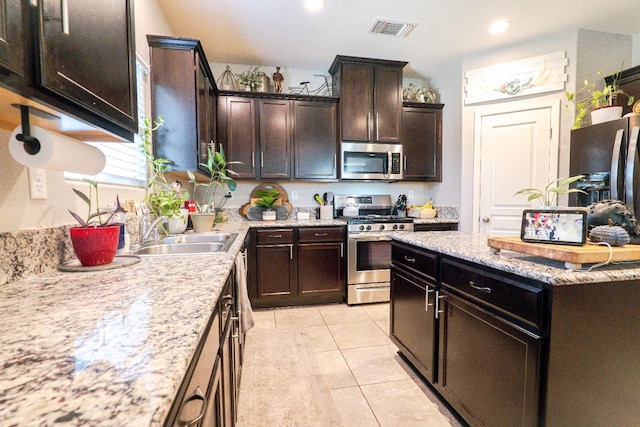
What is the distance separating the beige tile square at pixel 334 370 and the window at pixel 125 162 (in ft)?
5.66

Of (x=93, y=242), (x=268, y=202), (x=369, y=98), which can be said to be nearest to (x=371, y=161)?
(x=369, y=98)

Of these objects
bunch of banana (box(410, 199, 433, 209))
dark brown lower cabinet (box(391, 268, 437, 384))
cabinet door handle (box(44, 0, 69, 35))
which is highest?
cabinet door handle (box(44, 0, 69, 35))

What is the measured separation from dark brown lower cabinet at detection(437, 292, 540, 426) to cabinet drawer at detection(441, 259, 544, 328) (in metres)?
0.05

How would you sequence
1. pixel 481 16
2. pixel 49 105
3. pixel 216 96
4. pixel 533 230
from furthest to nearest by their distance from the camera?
pixel 216 96
pixel 481 16
pixel 533 230
pixel 49 105

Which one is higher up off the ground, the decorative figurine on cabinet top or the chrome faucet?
the decorative figurine on cabinet top

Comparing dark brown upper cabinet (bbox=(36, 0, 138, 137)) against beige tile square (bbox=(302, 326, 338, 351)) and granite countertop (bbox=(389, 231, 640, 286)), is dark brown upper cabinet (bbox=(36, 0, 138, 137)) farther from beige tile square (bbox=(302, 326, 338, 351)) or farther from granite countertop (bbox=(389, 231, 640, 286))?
beige tile square (bbox=(302, 326, 338, 351))

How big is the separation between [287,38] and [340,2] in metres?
0.72

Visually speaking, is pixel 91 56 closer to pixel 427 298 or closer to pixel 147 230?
pixel 147 230

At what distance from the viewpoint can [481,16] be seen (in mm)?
2553

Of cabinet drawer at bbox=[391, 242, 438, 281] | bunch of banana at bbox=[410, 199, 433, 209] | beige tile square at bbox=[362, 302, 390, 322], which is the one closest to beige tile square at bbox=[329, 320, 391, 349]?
beige tile square at bbox=[362, 302, 390, 322]

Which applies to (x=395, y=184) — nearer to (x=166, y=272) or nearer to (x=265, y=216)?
(x=265, y=216)

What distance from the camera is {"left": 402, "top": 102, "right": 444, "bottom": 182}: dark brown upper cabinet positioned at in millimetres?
3602

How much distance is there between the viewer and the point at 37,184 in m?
1.01

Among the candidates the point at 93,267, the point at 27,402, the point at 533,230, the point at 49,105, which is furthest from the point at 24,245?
the point at 533,230
